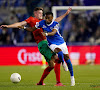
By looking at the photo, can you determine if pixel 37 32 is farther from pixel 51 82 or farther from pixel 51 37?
pixel 51 82

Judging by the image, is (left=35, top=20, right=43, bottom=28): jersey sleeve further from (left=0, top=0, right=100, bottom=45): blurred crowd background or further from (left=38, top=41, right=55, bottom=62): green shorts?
(left=0, top=0, right=100, bottom=45): blurred crowd background

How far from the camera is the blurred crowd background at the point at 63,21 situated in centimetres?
1938

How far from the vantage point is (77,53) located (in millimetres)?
18172

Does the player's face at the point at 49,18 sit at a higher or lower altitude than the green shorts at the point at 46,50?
higher

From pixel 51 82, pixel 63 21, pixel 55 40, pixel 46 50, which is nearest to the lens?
pixel 55 40

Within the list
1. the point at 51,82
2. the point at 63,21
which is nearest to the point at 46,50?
the point at 51,82

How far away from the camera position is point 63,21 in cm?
1953

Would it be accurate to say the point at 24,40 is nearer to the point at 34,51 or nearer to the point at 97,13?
the point at 34,51

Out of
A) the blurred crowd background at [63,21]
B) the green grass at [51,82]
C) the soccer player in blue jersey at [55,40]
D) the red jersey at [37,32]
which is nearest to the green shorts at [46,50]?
the red jersey at [37,32]

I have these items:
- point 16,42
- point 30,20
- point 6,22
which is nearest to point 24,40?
point 16,42

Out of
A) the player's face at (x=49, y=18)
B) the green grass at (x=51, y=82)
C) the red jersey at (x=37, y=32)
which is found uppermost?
the player's face at (x=49, y=18)

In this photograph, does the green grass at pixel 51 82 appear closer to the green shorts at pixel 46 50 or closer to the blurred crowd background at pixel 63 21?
the green shorts at pixel 46 50

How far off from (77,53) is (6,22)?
505cm

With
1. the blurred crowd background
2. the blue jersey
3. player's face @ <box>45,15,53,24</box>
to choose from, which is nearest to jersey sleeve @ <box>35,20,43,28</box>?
the blue jersey
